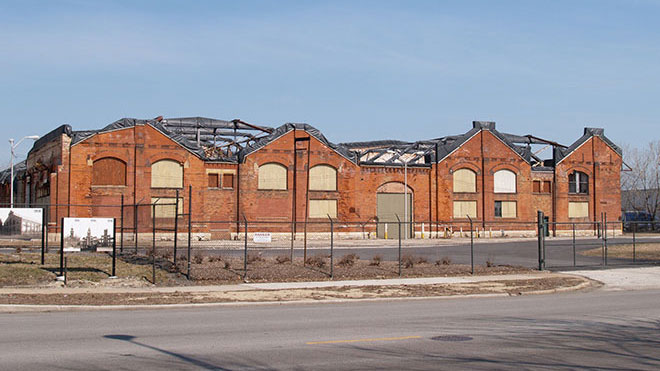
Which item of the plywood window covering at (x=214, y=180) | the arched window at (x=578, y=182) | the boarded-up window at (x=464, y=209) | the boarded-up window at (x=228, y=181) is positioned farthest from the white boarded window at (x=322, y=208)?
the arched window at (x=578, y=182)

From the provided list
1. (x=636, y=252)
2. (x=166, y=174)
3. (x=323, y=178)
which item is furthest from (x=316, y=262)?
(x=323, y=178)

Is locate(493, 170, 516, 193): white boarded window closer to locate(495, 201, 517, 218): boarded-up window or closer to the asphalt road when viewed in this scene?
locate(495, 201, 517, 218): boarded-up window

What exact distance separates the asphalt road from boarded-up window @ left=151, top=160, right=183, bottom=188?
1551 inches

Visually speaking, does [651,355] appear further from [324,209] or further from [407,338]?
[324,209]

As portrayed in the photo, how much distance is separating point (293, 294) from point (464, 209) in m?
47.4

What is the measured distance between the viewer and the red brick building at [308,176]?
5397 cm

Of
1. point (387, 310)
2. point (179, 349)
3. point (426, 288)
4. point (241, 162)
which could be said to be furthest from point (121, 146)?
point (179, 349)

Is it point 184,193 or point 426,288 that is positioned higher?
point 184,193

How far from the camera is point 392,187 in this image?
207 feet

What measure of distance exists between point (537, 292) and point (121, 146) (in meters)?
40.0

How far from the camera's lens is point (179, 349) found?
36.4ft

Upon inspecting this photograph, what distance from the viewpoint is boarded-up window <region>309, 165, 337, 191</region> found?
199 ft

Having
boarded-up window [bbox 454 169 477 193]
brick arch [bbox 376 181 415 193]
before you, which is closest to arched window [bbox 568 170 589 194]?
boarded-up window [bbox 454 169 477 193]

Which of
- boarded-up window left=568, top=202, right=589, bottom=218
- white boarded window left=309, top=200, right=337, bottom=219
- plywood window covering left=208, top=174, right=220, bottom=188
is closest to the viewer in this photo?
plywood window covering left=208, top=174, right=220, bottom=188
